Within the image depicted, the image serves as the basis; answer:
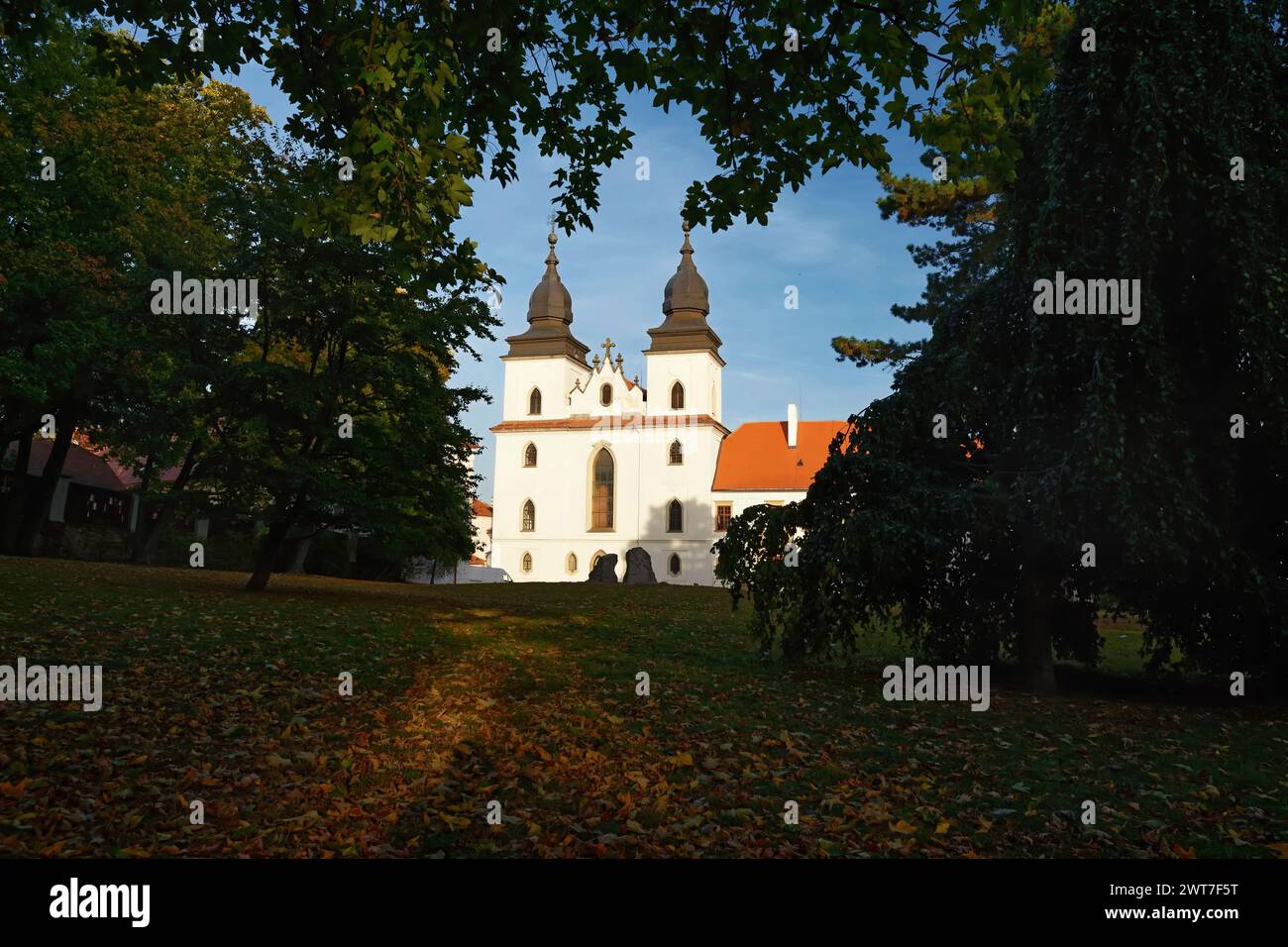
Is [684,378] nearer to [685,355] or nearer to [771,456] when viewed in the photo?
[685,355]

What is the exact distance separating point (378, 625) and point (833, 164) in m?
9.91

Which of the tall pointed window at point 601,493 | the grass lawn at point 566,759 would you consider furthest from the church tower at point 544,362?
the grass lawn at point 566,759

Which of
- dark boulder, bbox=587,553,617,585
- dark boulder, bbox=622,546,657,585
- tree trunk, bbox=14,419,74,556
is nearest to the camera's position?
tree trunk, bbox=14,419,74,556

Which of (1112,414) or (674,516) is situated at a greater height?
(1112,414)

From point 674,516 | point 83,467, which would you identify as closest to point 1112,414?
point 83,467

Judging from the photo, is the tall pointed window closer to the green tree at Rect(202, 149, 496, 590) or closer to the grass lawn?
the green tree at Rect(202, 149, 496, 590)

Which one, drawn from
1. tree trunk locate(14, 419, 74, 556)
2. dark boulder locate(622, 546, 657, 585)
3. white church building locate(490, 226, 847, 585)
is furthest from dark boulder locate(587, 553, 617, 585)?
tree trunk locate(14, 419, 74, 556)

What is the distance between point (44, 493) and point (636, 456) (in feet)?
104

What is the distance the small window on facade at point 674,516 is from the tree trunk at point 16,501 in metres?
32.2

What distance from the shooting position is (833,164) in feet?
24.2

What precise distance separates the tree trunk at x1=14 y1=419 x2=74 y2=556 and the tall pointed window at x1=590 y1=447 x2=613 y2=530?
98.0 feet

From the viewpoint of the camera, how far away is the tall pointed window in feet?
174

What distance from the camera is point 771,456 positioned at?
5309cm
